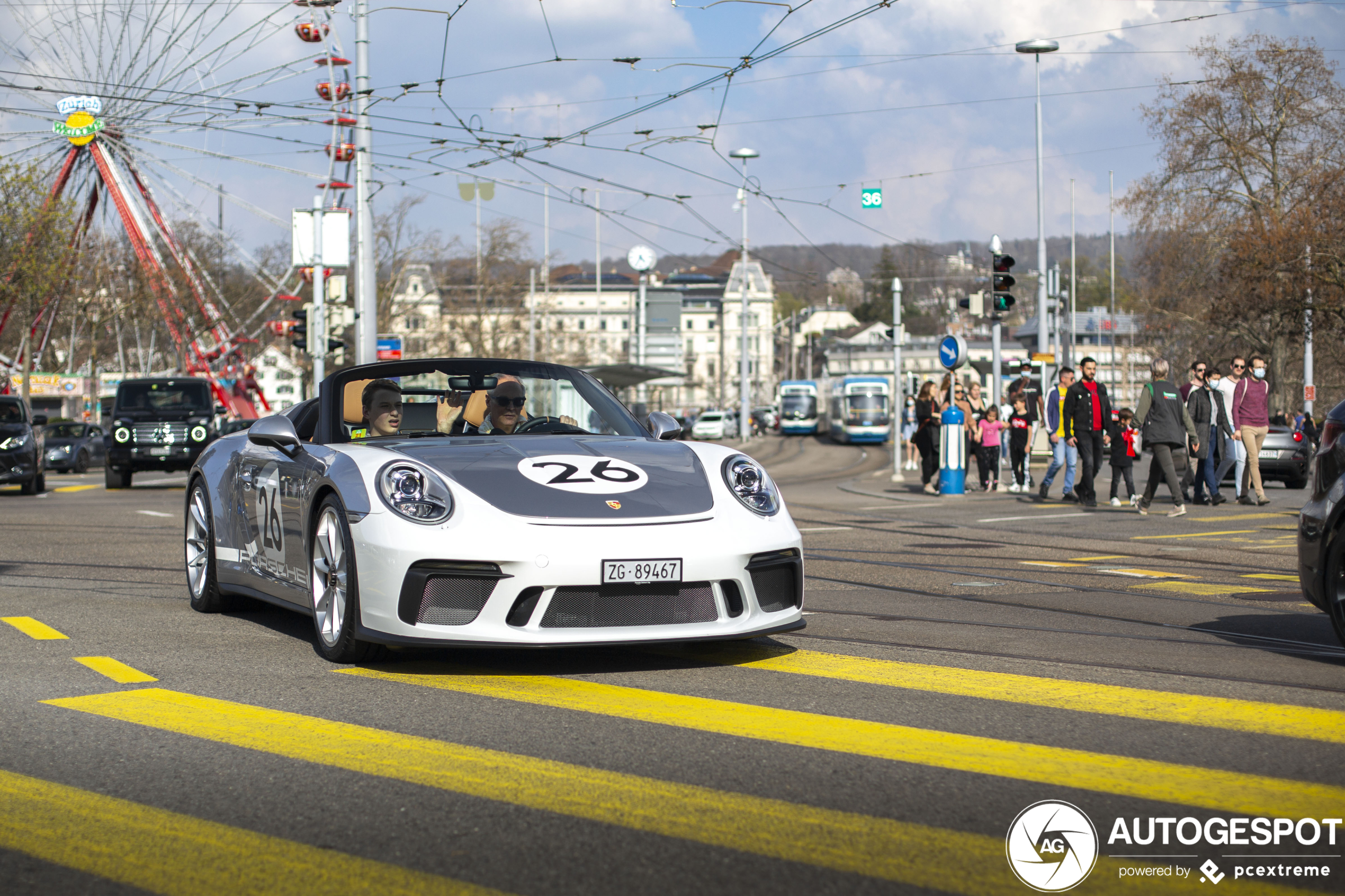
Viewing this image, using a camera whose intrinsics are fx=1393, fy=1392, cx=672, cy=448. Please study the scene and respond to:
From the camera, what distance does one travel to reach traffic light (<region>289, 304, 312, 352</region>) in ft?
101

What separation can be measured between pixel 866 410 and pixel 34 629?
5522 centimetres

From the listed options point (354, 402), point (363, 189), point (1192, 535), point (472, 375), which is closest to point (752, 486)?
point (472, 375)

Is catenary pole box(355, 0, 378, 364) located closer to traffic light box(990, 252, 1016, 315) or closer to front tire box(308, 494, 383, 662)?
traffic light box(990, 252, 1016, 315)

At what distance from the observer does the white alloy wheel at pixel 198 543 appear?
7.77m

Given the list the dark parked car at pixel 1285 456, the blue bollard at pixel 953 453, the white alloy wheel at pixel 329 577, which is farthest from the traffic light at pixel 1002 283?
the white alloy wheel at pixel 329 577

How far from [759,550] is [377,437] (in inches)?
79.0

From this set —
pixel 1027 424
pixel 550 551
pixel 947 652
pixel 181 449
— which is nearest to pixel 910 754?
pixel 550 551

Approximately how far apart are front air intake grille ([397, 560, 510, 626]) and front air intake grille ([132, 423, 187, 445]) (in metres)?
21.9

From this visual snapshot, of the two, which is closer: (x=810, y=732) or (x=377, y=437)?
(x=810, y=732)

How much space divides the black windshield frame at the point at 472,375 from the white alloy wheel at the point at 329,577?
735 millimetres

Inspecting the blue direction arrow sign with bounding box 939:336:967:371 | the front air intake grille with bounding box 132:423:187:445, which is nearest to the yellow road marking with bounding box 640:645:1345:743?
the blue direction arrow sign with bounding box 939:336:967:371

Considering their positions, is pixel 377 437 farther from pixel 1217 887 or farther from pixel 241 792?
pixel 1217 887

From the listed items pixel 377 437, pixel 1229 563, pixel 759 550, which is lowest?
pixel 1229 563

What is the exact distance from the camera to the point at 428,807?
3617 mm
